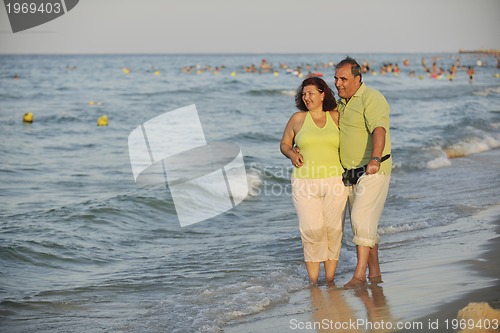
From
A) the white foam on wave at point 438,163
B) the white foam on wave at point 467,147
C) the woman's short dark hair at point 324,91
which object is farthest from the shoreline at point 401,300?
the white foam on wave at point 467,147

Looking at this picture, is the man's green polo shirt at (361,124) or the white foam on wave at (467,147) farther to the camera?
the white foam on wave at (467,147)

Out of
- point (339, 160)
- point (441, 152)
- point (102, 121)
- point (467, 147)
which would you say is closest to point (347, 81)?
point (339, 160)

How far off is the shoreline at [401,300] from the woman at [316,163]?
56 cm

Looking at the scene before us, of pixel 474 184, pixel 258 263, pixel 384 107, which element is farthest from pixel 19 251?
pixel 474 184

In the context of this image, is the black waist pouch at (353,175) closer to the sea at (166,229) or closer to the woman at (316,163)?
the woman at (316,163)

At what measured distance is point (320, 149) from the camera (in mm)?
5852

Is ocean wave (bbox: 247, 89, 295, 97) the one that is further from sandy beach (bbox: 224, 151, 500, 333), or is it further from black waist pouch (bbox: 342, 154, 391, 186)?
black waist pouch (bbox: 342, 154, 391, 186)

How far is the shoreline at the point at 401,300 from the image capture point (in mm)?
4926

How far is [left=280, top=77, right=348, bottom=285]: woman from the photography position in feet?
19.2

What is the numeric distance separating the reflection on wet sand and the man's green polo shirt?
993 millimetres

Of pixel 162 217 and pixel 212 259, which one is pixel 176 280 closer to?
pixel 212 259

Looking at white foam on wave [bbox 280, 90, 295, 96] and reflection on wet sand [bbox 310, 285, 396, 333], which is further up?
reflection on wet sand [bbox 310, 285, 396, 333]

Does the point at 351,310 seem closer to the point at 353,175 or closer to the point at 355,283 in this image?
the point at 355,283

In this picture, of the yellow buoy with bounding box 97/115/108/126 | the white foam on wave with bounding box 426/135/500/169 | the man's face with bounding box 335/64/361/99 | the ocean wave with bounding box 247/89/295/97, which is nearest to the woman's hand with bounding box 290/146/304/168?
the man's face with bounding box 335/64/361/99
